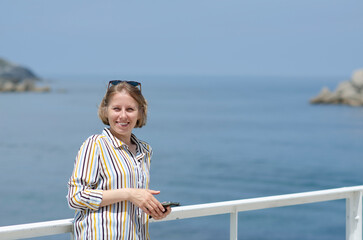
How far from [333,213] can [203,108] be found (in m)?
37.0

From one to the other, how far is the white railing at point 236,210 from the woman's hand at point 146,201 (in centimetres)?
29

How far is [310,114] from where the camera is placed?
57.4 metres

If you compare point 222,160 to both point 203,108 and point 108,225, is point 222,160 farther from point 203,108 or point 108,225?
point 108,225

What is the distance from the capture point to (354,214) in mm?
2592

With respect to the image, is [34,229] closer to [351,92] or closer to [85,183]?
[85,183]

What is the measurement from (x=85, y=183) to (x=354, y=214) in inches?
58.4

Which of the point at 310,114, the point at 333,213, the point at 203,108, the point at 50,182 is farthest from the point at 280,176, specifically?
the point at 203,108

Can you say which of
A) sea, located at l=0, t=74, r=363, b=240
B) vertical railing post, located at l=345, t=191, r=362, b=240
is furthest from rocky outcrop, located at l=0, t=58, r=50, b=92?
vertical railing post, located at l=345, t=191, r=362, b=240

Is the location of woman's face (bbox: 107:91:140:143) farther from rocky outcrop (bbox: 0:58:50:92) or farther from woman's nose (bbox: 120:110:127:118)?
rocky outcrop (bbox: 0:58:50:92)

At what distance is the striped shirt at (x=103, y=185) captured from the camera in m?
1.61

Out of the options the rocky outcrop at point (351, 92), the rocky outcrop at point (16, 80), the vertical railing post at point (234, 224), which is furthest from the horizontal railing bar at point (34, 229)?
the rocky outcrop at point (16, 80)

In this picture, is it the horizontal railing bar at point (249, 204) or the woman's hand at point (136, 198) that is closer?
the woman's hand at point (136, 198)

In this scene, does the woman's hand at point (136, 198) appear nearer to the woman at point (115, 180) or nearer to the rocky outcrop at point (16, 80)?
the woman at point (115, 180)

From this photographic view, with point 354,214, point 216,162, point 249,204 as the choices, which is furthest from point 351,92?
point 249,204
